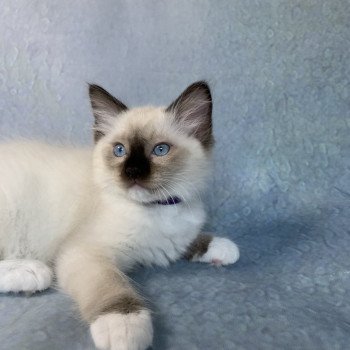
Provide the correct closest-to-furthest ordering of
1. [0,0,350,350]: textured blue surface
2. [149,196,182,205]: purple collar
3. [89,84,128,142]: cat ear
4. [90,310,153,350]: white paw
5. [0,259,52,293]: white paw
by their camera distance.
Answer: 1. [90,310,153,350]: white paw
2. [0,259,52,293]: white paw
3. [149,196,182,205]: purple collar
4. [89,84,128,142]: cat ear
5. [0,0,350,350]: textured blue surface

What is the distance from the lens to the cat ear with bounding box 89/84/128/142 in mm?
1582

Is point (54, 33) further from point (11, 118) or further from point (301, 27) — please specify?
point (301, 27)

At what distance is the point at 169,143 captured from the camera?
57.6 inches

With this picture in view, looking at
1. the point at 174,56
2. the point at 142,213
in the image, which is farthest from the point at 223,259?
the point at 174,56

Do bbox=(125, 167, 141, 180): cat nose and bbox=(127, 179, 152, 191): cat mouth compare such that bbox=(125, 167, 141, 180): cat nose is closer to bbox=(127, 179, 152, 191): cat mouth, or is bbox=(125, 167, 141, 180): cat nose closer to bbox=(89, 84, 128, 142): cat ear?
bbox=(127, 179, 152, 191): cat mouth

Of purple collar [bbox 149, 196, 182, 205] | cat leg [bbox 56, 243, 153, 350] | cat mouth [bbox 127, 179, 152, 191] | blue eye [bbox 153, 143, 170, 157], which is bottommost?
cat leg [bbox 56, 243, 153, 350]

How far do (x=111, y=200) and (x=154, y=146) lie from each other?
21 cm

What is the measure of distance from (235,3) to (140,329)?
1590 millimetres

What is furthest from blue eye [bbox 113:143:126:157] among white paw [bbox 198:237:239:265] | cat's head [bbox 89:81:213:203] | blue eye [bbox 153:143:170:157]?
white paw [bbox 198:237:239:265]

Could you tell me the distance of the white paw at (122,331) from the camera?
3.26ft

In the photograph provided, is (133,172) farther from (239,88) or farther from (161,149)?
(239,88)

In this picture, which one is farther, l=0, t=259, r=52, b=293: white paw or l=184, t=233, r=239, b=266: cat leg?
l=184, t=233, r=239, b=266: cat leg

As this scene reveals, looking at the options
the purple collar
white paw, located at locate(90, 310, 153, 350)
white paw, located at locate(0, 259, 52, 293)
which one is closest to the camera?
white paw, located at locate(90, 310, 153, 350)

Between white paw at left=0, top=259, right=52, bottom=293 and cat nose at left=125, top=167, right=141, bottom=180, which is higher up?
cat nose at left=125, top=167, right=141, bottom=180
